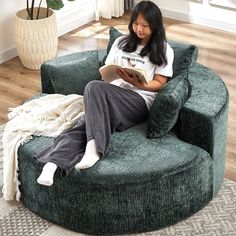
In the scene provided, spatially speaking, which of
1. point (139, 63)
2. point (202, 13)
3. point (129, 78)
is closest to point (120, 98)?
point (129, 78)

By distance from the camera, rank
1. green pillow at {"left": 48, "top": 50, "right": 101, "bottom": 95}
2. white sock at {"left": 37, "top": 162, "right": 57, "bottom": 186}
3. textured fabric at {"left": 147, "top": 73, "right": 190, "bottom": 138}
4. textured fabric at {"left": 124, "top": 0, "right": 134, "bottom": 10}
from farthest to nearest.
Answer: textured fabric at {"left": 124, "top": 0, "right": 134, "bottom": 10}, green pillow at {"left": 48, "top": 50, "right": 101, "bottom": 95}, textured fabric at {"left": 147, "top": 73, "right": 190, "bottom": 138}, white sock at {"left": 37, "top": 162, "right": 57, "bottom": 186}

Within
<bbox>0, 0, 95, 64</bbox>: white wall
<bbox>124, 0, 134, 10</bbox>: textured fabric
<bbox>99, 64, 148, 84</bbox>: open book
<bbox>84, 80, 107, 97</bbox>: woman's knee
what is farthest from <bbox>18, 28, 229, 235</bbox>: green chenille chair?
<bbox>124, 0, 134, 10</bbox>: textured fabric

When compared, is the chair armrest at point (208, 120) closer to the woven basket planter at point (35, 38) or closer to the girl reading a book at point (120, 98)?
the girl reading a book at point (120, 98)

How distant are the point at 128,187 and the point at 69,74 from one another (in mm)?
904

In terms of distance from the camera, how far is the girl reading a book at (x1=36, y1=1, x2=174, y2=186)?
9.39 ft

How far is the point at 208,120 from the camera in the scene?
115 inches

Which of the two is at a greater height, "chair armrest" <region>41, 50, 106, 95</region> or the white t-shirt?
the white t-shirt

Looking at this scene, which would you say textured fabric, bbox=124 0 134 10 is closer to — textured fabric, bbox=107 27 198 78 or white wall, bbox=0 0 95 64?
white wall, bbox=0 0 95 64

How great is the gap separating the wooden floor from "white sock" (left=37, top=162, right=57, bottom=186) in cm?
116

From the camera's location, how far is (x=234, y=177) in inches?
131

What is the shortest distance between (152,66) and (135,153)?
0.52 meters

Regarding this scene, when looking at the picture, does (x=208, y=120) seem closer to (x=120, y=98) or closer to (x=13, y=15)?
(x=120, y=98)

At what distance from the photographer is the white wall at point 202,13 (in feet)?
17.0

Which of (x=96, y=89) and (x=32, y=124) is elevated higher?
(x=96, y=89)
